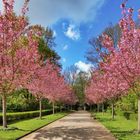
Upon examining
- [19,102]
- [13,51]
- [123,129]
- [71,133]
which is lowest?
[123,129]

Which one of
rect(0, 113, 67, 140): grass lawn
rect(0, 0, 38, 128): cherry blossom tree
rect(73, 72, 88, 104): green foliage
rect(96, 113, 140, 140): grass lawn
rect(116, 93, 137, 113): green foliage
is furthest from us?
rect(73, 72, 88, 104): green foliage

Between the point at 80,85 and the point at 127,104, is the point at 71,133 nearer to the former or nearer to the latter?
the point at 127,104

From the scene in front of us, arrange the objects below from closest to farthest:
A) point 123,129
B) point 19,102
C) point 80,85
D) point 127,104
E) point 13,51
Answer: point 13,51 < point 123,129 < point 127,104 < point 19,102 < point 80,85

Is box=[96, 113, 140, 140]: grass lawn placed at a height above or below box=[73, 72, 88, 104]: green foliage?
below

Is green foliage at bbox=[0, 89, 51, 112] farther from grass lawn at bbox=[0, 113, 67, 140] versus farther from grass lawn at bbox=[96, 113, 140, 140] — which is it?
grass lawn at bbox=[96, 113, 140, 140]

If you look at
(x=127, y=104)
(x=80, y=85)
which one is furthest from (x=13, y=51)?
(x=80, y=85)

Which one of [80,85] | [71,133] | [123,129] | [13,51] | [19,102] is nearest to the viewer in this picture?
[71,133]

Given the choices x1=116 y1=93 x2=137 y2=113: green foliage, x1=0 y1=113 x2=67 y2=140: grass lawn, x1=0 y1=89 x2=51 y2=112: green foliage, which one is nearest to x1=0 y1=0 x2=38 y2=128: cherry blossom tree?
x1=0 y1=113 x2=67 y2=140: grass lawn

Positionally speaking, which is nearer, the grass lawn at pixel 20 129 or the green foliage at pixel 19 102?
the grass lawn at pixel 20 129

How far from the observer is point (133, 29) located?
17.5m

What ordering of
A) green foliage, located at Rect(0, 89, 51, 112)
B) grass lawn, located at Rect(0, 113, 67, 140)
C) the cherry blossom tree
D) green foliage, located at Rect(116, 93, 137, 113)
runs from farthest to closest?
green foliage, located at Rect(0, 89, 51, 112) < green foliage, located at Rect(116, 93, 137, 113) < the cherry blossom tree < grass lawn, located at Rect(0, 113, 67, 140)

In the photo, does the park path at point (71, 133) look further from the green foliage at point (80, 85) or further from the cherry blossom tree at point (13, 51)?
the green foliage at point (80, 85)

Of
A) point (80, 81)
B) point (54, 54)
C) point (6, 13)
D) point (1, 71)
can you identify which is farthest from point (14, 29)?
point (80, 81)

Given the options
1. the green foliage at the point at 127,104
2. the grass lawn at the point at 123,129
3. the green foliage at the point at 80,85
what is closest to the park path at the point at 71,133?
the grass lawn at the point at 123,129
